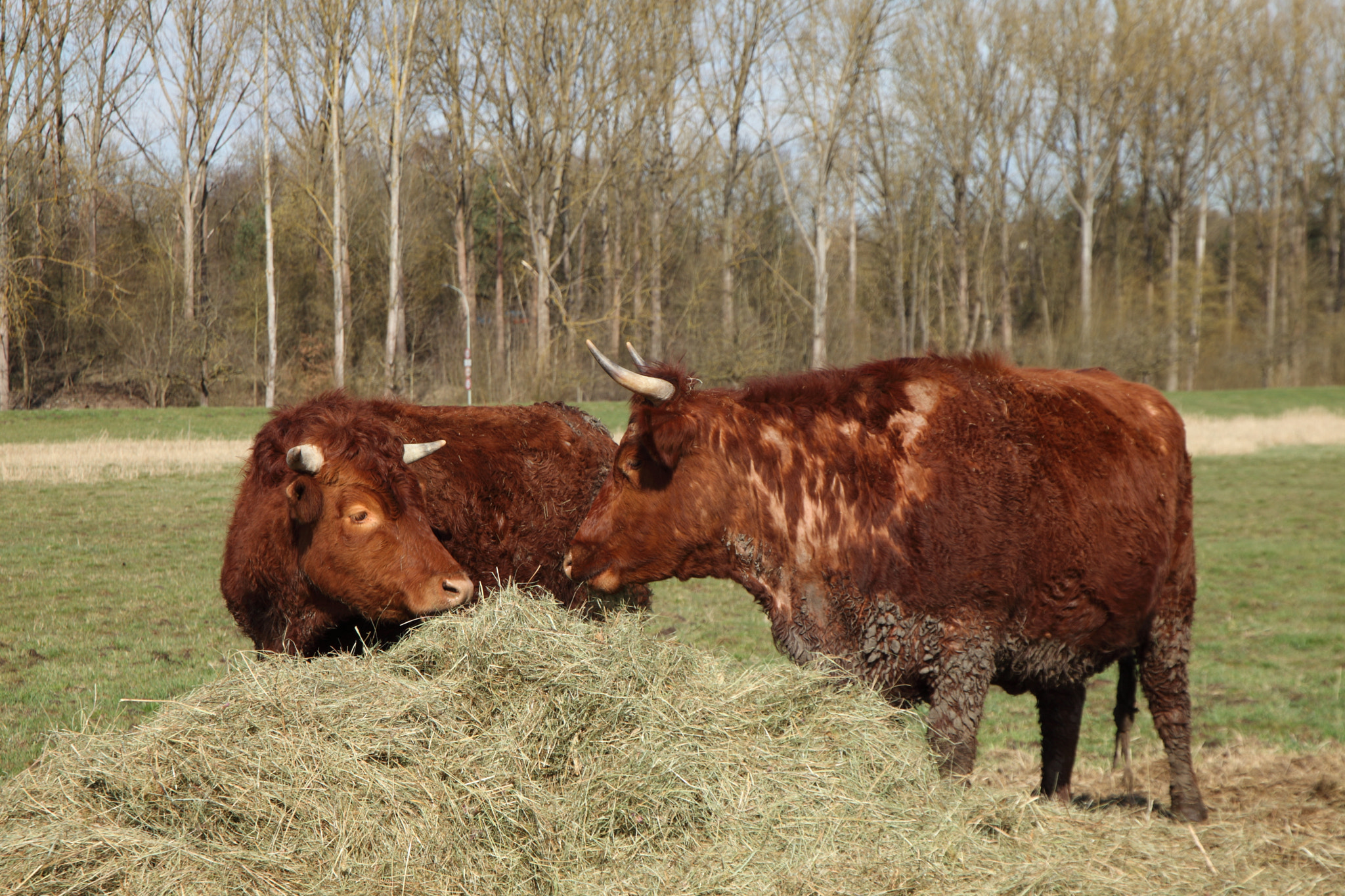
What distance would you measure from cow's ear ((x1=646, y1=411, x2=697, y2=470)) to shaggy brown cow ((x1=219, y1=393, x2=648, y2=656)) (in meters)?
0.94

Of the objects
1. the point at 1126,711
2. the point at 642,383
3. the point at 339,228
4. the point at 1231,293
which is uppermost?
the point at 339,228

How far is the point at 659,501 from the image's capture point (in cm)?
425

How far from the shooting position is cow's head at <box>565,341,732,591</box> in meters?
4.20

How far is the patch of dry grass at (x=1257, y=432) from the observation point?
24703mm

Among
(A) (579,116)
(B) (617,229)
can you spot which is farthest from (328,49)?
(B) (617,229)

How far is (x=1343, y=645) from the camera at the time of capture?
8.27 meters

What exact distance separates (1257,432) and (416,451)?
28454 millimetres

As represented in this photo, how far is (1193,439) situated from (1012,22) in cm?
2169

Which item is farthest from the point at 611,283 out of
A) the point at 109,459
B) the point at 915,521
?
the point at 915,521

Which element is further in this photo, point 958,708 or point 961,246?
point 961,246

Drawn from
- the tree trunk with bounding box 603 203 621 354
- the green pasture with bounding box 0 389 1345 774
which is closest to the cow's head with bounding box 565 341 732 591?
the green pasture with bounding box 0 389 1345 774

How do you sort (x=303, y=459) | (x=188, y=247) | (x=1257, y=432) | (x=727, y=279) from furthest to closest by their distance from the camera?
(x=727, y=279) → (x=188, y=247) → (x=1257, y=432) → (x=303, y=459)

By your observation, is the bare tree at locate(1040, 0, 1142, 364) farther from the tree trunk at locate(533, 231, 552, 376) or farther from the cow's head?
the cow's head

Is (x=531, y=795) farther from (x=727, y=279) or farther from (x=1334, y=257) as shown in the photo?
(x=1334, y=257)
